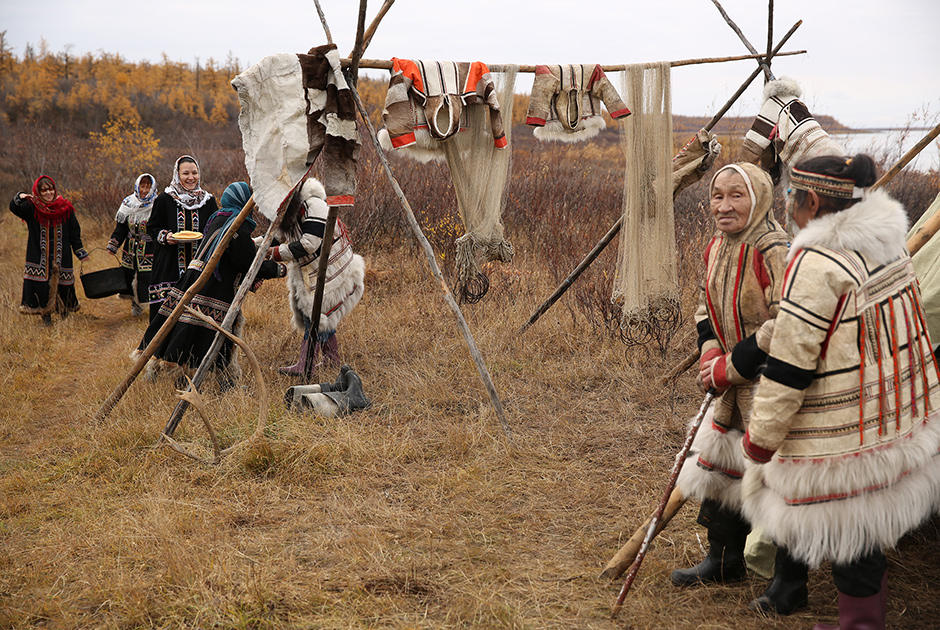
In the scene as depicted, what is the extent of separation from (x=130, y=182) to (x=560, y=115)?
46.5 ft

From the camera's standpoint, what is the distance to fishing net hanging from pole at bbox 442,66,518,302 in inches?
193

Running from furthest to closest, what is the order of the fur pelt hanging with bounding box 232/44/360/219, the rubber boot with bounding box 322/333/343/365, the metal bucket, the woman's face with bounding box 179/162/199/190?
the metal bucket
the woman's face with bounding box 179/162/199/190
the rubber boot with bounding box 322/333/343/365
the fur pelt hanging with bounding box 232/44/360/219

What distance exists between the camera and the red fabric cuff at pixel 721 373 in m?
2.52

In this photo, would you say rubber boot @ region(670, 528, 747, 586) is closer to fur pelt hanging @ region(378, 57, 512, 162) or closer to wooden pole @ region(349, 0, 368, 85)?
fur pelt hanging @ region(378, 57, 512, 162)

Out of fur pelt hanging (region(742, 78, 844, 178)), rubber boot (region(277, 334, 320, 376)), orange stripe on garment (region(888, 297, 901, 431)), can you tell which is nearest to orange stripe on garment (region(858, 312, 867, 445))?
orange stripe on garment (region(888, 297, 901, 431))

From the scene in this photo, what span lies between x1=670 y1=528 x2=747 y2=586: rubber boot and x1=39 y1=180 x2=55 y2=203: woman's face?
7901 mm

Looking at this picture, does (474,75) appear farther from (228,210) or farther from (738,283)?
(738,283)

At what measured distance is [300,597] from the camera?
2840mm

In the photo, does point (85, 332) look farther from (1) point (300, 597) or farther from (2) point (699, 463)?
(2) point (699, 463)

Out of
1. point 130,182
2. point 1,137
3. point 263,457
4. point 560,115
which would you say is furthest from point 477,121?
point 1,137

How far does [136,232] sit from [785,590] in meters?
7.64

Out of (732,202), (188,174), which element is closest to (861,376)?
(732,202)

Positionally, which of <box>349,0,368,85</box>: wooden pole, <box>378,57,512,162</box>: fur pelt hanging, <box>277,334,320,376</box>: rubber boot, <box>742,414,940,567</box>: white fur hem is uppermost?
<box>349,0,368,85</box>: wooden pole

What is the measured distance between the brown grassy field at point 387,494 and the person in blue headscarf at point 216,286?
0.27m
